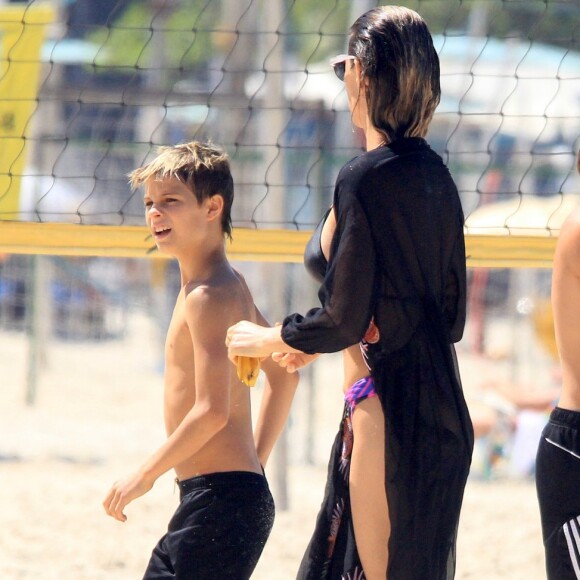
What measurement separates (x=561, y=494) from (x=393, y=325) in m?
0.61

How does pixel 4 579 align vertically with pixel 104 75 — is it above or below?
below

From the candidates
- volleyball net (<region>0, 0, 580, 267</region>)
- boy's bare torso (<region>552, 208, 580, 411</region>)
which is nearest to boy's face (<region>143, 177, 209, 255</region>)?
volleyball net (<region>0, 0, 580, 267</region>)

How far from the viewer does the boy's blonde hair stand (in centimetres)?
260

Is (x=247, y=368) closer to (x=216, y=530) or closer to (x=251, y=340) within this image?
(x=251, y=340)

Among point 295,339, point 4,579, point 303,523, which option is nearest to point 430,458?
point 295,339

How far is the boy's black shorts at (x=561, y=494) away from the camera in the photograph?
243cm

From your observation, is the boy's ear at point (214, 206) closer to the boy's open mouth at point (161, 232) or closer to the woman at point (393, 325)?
the boy's open mouth at point (161, 232)

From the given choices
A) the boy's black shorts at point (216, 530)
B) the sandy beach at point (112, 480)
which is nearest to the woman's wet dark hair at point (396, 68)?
the boy's black shorts at point (216, 530)

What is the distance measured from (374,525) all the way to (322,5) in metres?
20.8

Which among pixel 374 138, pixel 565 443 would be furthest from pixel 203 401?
pixel 565 443

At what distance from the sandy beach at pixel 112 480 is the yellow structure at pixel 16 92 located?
3.78ft

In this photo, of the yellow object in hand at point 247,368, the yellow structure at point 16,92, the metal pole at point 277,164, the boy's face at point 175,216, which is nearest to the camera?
the yellow object in hand at point 247,368

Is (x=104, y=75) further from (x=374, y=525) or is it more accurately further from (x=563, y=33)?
(x=374, y=525)

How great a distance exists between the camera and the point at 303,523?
5.21 m
